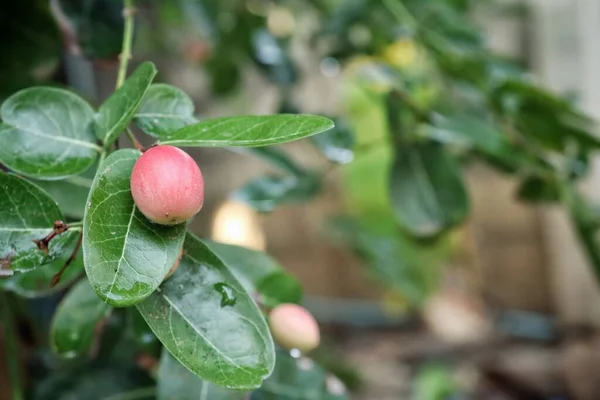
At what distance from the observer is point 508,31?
2.73m

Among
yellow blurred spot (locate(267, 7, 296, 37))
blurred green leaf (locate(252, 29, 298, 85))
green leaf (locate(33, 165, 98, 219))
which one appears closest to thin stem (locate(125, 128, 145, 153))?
green leaf (locate(33, 165, 98, 219))

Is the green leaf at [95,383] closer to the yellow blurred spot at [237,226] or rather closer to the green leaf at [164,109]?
the green leaf at [164,109]

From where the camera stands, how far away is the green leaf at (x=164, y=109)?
422mm

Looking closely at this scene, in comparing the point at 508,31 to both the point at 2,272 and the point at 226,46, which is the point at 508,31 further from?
the point at 2,272

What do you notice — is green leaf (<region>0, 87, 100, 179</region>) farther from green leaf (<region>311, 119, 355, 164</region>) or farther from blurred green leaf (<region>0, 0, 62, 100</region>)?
green leaf (<region>311, 119, 355, 164</region>)

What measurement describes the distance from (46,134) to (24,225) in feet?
0.25

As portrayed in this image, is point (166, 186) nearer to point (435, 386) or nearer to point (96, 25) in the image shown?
point (96, 25)

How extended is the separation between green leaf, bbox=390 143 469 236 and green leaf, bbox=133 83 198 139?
55 centimetres

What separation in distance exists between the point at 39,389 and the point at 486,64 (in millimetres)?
743

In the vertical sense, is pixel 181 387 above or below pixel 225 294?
below

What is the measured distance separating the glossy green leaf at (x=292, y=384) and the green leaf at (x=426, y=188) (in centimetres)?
38

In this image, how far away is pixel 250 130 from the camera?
1.17 ft

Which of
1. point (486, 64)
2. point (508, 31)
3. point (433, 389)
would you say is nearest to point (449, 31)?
point (486, 64)

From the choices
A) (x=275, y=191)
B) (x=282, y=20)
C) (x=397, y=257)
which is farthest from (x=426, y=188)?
(x=397, y=257)
